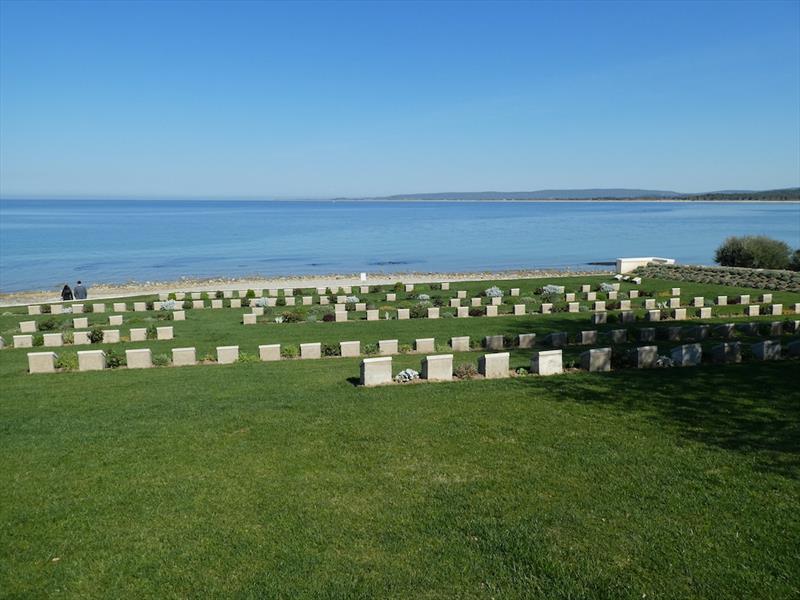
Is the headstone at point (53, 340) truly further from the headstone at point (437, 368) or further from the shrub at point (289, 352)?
the headstone at point (437, 368)

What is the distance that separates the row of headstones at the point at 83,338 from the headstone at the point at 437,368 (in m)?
9.59

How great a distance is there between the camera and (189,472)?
7312mm

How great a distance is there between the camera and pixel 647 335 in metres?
16.1

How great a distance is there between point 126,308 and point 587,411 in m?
20.7

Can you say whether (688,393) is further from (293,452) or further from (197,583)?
(197,583)

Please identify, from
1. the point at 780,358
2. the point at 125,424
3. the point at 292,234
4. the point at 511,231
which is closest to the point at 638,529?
the point at 125,424

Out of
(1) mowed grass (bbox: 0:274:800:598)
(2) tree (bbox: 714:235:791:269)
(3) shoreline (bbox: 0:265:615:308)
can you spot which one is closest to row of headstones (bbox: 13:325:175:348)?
(1) mowed grass (bbox: 0:274:800:598)

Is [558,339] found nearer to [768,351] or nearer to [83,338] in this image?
[768,351]

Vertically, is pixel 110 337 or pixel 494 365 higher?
pixel 494 365

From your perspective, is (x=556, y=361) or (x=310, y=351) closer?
(x=556, y=361)

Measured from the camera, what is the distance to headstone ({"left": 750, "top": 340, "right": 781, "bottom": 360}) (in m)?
12.9

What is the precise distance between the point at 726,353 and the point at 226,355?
33.9 feet

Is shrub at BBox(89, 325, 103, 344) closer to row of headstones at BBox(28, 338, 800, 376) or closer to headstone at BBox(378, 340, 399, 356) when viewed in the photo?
row of headstones at BBox(28, 338, 800, 376)

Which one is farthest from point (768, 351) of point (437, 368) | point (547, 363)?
point (437, 368)
